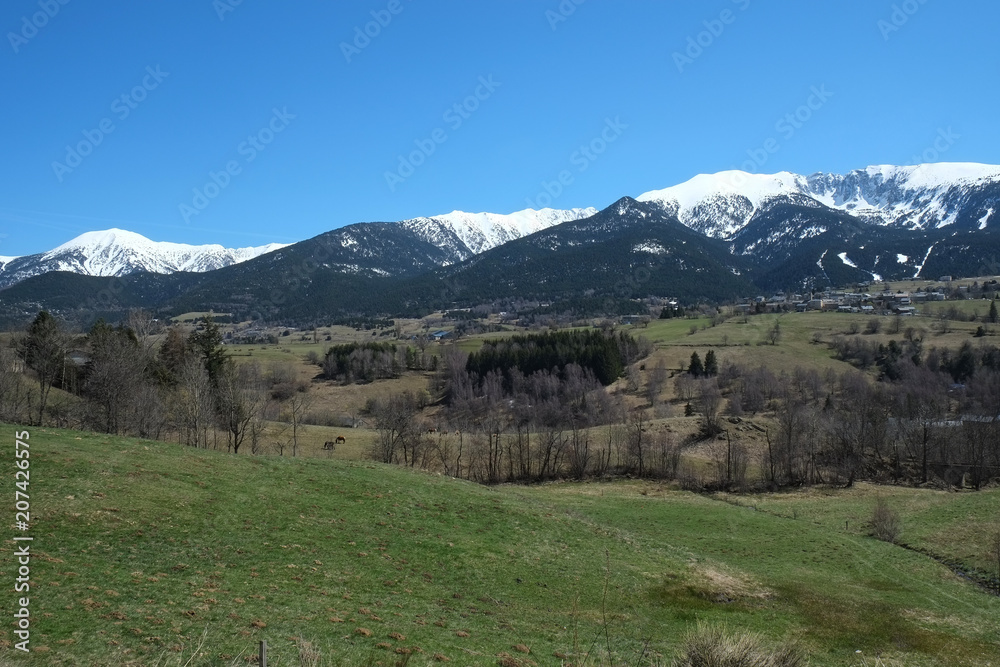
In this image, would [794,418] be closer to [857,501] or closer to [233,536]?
[857,501]

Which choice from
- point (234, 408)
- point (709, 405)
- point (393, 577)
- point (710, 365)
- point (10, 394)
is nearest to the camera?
point (393, 577)

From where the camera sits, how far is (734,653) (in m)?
7.66

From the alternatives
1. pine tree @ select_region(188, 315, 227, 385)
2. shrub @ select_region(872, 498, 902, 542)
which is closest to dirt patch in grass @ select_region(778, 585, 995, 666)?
shrub @ select_region(872, 498, 902, 542)

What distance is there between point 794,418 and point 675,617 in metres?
53.4

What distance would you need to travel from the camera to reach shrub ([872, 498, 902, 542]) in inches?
1487

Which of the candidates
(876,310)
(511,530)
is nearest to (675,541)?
(511,530)

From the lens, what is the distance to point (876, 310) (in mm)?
193500

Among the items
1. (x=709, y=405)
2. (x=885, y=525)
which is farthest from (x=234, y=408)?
(x=709, y=405)

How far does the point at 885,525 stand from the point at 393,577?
33890 millimetres

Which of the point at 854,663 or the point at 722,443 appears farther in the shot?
the point at 722,443

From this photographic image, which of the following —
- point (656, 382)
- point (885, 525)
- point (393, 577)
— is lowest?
point (885, 525)

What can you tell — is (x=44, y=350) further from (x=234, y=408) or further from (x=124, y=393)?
(x=234, y=408)

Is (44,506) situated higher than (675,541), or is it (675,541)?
(44,506)

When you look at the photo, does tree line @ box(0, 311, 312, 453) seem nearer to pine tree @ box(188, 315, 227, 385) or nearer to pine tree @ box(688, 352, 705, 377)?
pine tree @ box(188, 315, 227, 385)
